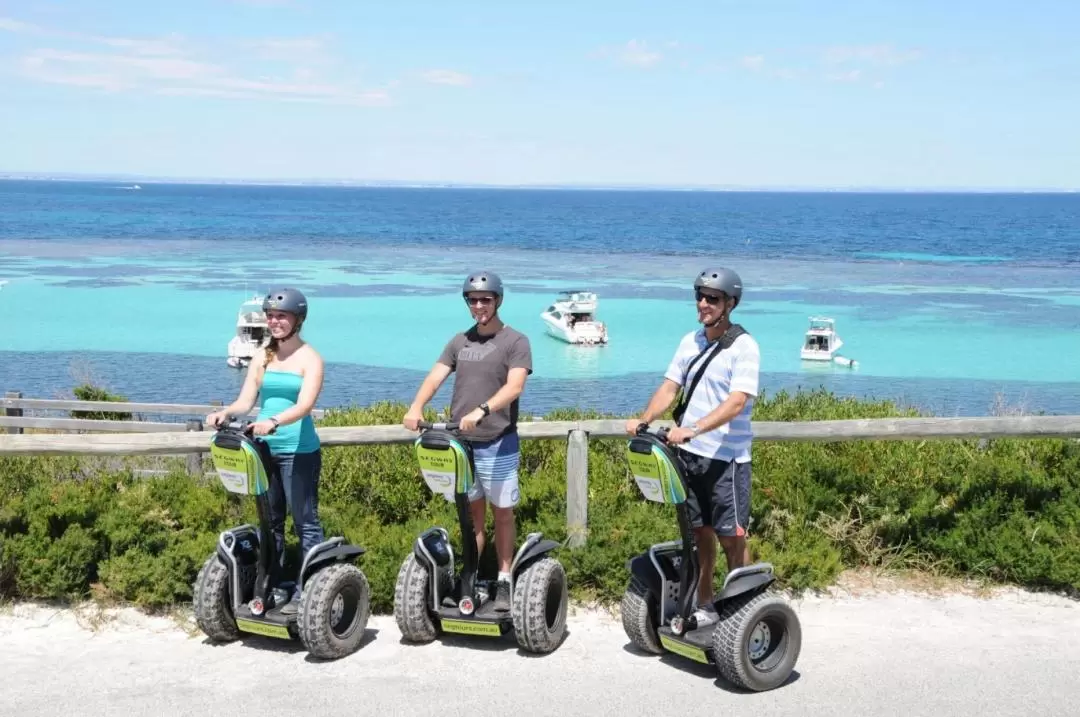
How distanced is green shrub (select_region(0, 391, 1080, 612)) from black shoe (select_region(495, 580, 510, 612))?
57cm

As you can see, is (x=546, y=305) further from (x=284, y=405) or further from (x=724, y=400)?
(x=724, y=400)

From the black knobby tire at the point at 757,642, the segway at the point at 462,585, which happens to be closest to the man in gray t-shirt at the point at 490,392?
the segway at the point at 462,585

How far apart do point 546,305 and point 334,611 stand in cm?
5275

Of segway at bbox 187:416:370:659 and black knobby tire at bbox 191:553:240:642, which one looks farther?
black knobby tire at bbox 191:553:240:642

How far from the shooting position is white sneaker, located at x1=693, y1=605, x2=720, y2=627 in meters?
5.42

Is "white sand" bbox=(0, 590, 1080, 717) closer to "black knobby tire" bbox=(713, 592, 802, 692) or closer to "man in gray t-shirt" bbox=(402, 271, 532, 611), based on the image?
"black knobby tire" bbox=(713, 592, 802, 692)

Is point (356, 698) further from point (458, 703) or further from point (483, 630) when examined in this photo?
point (483, 630)

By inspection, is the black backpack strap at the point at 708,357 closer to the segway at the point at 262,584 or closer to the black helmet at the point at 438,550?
the black helmet at the point at 438,550

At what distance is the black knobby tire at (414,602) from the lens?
224 inches

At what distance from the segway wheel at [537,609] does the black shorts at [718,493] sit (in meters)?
0.83

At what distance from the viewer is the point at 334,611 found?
18.6 ft

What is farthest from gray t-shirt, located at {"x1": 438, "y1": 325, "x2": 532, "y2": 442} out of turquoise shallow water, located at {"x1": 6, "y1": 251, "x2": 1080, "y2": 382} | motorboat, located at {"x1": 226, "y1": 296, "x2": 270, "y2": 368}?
motorboat, located at {"x1": 226, "y1": 296, "x2": 270, "y2": 368}

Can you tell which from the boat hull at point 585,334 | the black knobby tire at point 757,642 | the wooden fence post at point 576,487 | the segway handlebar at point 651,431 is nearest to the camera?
the black knobby tire at point 757,642

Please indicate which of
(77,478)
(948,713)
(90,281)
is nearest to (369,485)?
(77,478)
